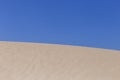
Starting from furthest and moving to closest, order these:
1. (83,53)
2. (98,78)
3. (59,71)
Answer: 1. (83,53)
2. (59,71)
3. (98,78)

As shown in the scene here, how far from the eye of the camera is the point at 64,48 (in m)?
17.0

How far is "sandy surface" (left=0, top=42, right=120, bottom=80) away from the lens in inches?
484

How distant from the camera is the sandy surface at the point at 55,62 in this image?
12281 millimetres

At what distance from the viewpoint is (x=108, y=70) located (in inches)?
517

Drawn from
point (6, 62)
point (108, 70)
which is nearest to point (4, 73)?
point (6, 62)

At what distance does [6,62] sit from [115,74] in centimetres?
581

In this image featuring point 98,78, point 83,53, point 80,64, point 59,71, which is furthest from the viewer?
point 83,53

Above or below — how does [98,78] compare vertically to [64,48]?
below

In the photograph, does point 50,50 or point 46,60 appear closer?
point 46,60

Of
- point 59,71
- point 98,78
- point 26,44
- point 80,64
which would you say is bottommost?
point 98,78

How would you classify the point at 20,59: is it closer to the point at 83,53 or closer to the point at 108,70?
the point at 83,53

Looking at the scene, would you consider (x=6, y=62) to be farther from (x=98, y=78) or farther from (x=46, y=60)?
(x=98, y=78)

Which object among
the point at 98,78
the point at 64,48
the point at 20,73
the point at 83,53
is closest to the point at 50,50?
the point at 64,48

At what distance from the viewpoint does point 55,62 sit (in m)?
14.6
